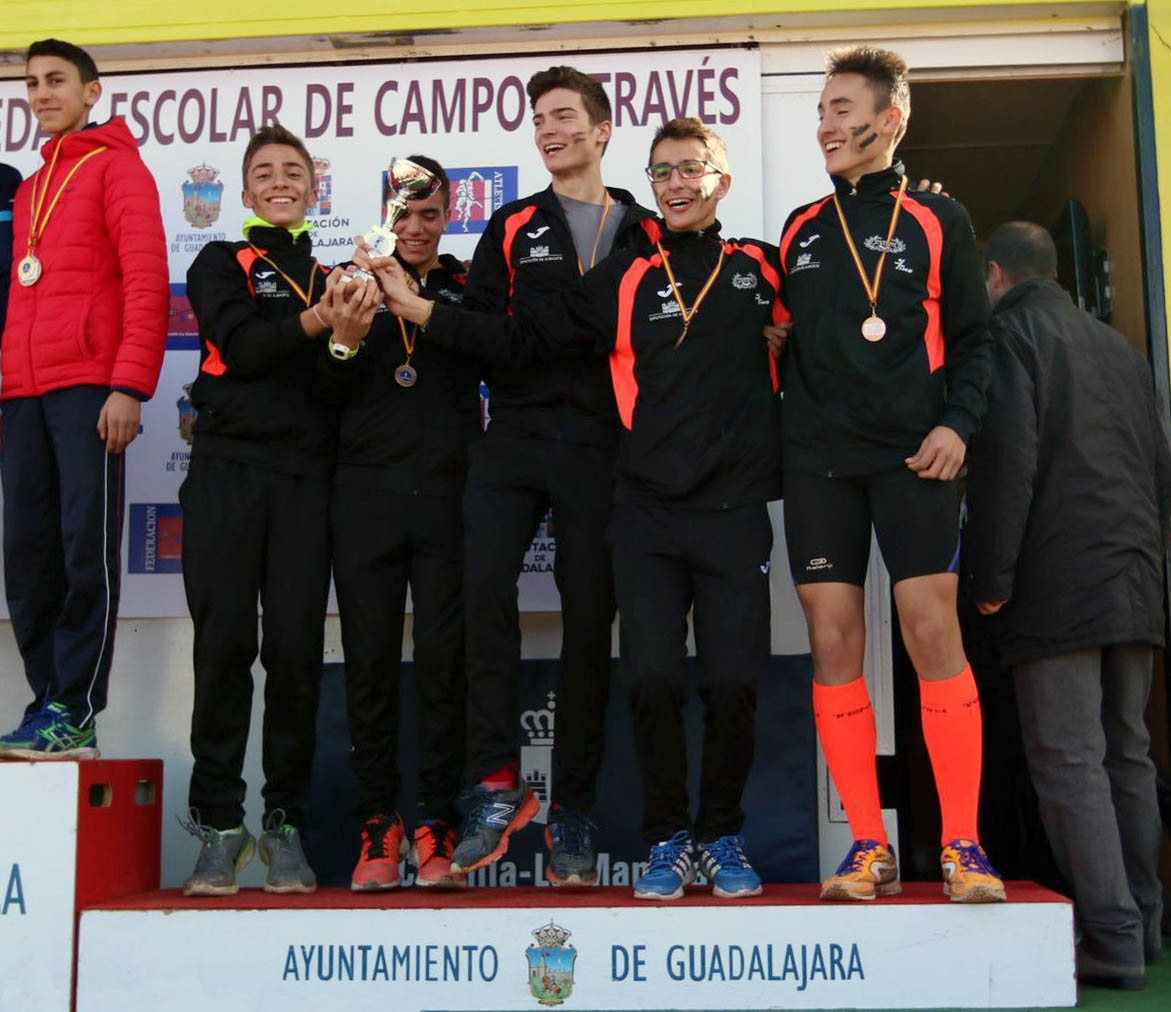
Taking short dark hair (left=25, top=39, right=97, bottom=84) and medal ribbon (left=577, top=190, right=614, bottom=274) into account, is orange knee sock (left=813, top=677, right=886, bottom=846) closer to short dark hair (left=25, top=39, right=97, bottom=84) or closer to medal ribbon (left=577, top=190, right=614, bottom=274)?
medal ribbon (left=577, top=190, right=614, bottom=274)

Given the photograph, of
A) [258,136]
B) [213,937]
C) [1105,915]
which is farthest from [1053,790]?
[258,136]

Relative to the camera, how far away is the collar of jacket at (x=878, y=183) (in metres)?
3.80

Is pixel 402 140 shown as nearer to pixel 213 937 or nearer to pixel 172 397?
pixel 172 397

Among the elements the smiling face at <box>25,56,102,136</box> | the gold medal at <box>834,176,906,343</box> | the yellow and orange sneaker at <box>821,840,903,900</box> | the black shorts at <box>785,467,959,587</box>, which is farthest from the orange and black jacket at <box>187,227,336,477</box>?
the yellow and orange sneaker at <box>821,840,903,900</box>

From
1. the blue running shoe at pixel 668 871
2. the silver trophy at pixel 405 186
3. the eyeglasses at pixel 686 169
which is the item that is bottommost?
the blue running shoe at pixel 668 871

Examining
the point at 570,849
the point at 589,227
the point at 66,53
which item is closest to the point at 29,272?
the point at 66,53

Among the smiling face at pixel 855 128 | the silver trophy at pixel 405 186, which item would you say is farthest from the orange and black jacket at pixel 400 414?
the smiling face at pixel 855 128

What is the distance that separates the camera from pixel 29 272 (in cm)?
425

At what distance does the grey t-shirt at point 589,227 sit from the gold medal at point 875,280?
0.69m

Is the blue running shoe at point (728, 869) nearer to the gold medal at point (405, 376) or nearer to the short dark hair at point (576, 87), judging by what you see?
the gold medal at point (405, 376)

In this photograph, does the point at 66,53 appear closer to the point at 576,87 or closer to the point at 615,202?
the point at 576,87

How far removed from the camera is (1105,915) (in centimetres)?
366

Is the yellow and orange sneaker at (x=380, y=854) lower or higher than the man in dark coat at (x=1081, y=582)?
lower

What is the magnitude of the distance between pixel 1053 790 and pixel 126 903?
2311mm
